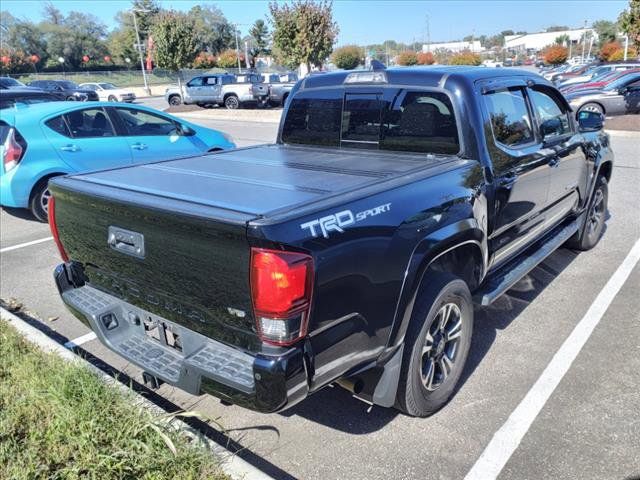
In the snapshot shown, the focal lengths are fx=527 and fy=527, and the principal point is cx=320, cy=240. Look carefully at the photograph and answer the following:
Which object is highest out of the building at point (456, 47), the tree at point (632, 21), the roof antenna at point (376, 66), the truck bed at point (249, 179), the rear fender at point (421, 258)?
the building at point (456, 47)

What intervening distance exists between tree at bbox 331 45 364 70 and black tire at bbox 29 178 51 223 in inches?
1765

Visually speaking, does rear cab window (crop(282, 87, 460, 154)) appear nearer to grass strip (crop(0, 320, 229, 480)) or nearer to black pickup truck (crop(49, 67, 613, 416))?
black pickup truck (crop(49, 67, 613, 416))

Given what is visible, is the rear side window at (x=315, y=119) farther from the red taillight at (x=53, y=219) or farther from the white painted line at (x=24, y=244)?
the white painted line at (x=24, y=244)

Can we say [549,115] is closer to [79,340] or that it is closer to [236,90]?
[79,340]

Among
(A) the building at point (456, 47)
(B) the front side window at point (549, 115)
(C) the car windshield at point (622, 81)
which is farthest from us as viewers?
(A) the building at point (456, 47)

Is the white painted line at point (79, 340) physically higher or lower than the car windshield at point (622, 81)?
lower

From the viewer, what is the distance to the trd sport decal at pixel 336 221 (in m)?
2.19

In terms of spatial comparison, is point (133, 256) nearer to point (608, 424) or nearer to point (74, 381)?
point (74, 381)

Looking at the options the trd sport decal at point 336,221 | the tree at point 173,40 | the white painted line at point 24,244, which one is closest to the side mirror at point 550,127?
the trd sport decal at point 336,221

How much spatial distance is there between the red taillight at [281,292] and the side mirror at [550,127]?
2905 millimetres

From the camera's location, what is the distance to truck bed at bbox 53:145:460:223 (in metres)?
2.40

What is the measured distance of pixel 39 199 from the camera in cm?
717

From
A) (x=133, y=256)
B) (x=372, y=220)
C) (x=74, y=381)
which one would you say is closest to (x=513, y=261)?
(x=372, y=220)

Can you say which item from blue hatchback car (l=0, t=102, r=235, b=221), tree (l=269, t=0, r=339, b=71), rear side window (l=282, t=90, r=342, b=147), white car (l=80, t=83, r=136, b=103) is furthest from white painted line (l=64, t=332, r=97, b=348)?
white car (l=80, t=83, r=136, b=103)
